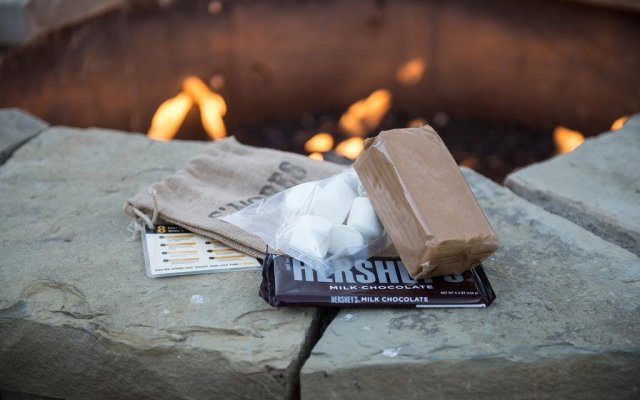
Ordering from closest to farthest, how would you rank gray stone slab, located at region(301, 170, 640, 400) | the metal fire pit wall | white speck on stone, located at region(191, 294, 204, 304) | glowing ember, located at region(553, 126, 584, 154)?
gray stone slab, located at region(301, 170, 640, 400) < white speck on stone, located at region(191, 294, 204, 304) < the metal fire pit wall < glowing ember, located at region(553, 126, 584, 154)

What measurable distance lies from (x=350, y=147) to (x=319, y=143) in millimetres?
150

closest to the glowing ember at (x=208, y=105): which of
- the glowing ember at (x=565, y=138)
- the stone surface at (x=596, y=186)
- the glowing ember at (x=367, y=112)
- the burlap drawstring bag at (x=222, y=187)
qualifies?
the glowing ember at (x=367, y=112)

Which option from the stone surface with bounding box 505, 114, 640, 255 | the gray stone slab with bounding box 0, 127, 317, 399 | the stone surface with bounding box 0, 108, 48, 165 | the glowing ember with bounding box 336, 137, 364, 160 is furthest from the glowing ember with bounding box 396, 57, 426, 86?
the gray stone slab with bounding box 0, 127, 317, 399

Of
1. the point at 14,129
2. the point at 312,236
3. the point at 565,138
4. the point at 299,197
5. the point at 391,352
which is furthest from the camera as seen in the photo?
the point at 565,138

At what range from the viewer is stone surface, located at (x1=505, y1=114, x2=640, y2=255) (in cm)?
167

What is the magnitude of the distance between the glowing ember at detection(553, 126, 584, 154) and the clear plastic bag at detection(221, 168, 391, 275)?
61.8 inches

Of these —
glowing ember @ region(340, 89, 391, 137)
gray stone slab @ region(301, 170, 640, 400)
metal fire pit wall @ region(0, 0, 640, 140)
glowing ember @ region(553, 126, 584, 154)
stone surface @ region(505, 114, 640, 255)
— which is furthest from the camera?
glowing ember @ region(340, 89, 391, 137)

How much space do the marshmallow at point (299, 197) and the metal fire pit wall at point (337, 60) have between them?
1.39 meters

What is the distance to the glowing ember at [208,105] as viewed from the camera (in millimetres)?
2885

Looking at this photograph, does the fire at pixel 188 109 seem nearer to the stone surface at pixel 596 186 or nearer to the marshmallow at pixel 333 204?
the stone surface at pixel 596 186

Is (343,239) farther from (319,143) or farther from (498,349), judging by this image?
(319,143)

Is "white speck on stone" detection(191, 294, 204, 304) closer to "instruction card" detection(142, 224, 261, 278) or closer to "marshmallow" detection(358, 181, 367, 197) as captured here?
"instruction card" detection(142, 224, 261, 278)

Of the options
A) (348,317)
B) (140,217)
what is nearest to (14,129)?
(140,217)

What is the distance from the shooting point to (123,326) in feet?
4.36
